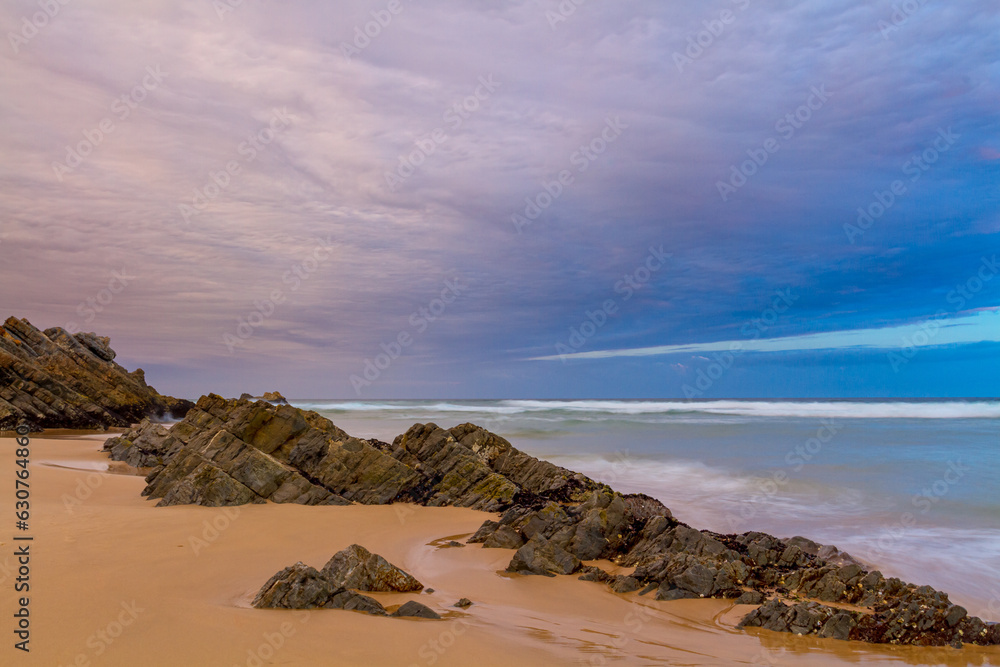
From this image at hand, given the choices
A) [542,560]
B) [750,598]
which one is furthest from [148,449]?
[750,598]

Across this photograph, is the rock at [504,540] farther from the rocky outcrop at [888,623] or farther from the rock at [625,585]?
the rocky outcrop at [888,623]

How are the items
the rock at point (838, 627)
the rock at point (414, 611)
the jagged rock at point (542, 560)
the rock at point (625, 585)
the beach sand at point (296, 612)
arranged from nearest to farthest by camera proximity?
the beach sand at point (296, 612) < the rock at point (414, 611) < the rock at point (838, 627) < the rock at point (625, 585) < the jagged rock at point (542, 560)

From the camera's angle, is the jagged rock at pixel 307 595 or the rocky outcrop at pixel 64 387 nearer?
the jagged rock at pixel 307 595

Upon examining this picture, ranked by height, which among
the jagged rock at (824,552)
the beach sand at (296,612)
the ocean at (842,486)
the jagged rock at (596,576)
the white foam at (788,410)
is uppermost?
the white foam at (788,410)

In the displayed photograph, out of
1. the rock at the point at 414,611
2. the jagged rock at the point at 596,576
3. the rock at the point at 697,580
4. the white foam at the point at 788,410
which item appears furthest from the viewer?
the white foam at the point at 788,410

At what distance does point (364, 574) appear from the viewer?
5590 mm

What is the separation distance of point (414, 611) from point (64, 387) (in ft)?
99.8

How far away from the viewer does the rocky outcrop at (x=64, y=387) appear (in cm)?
2561

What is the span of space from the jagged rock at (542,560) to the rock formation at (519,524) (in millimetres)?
17

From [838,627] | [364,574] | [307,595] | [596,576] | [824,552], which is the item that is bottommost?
[307,595]

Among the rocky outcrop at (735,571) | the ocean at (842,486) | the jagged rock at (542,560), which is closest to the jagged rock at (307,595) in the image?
the jagged rock at (542,560)

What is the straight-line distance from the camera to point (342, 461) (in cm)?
1188

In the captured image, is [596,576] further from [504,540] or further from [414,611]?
[414,611]

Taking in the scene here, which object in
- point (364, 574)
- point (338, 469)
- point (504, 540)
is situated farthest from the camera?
point (338, 469)
